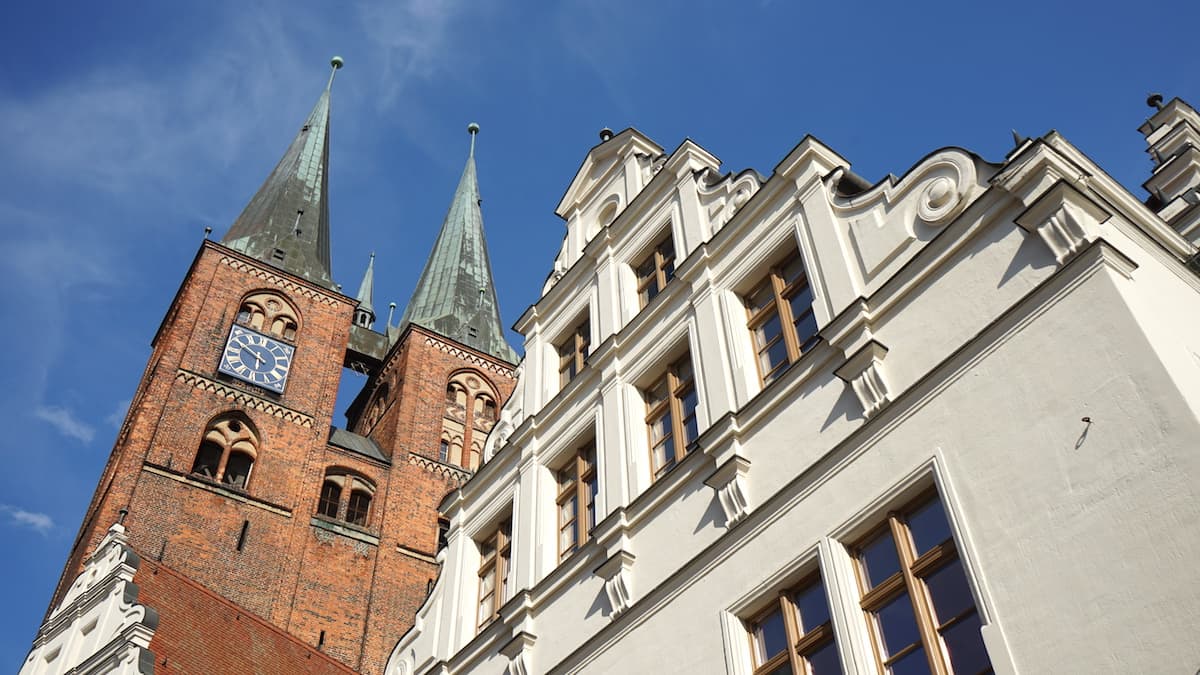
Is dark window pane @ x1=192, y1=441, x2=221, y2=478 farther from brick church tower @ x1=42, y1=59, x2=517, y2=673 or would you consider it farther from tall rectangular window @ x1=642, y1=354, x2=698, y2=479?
tall rectangular window @ x1=642, y1=354, x2=698, y2=479

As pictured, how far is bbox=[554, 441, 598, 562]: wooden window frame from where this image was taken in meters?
12.2

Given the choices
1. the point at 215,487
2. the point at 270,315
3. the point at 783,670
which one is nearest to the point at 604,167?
the point at 783,670

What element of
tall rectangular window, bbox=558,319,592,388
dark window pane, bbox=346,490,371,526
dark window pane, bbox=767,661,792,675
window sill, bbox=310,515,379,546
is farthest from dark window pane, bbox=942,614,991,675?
dark window pane, bbox=346,490,371,526

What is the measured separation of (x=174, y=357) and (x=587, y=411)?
29.5 metres

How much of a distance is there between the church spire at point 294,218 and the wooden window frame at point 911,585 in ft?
131

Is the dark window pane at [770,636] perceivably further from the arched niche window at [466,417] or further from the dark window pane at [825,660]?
→ the arched niche window at [466,417]

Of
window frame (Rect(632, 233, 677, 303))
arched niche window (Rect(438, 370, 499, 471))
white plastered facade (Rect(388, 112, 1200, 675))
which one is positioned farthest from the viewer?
arched niche window (Rect(438, 370, 499, 471))

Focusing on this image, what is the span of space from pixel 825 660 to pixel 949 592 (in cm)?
106

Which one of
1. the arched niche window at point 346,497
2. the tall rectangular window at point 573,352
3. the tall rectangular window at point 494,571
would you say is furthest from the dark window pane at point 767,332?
the arched niche window at point 346,497

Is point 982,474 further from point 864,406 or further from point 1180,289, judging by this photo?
point 1180,289

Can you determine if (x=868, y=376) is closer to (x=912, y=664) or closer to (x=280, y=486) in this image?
(x=912, y=664)

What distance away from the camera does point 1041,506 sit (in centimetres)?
750

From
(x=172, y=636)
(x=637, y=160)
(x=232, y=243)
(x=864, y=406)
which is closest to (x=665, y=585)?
(x=864, y=406)

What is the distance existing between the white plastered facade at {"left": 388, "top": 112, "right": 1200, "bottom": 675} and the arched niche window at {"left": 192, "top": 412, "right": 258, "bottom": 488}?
25.4 metres
